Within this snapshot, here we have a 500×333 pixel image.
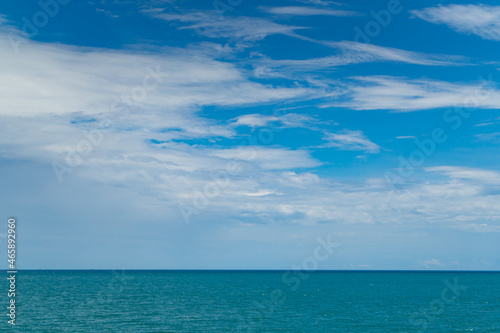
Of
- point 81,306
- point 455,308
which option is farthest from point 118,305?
point 455,308

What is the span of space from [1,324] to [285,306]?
50747 millimetres

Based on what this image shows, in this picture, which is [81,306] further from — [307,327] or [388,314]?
[388,314]

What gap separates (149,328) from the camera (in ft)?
213

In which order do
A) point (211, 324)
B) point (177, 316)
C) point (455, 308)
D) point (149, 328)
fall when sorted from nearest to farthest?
point (149, 328)
point (211, 324)
point (177, 316)
point (455, 308)

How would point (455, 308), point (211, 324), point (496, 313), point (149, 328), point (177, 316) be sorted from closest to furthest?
point (149, 328)
point (211, 324)
point (177, 316)
point (496, 313)
point (455, 308)

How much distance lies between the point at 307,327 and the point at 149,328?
2275cm

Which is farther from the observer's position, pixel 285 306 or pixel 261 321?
pixel 285 306

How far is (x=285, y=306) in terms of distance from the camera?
9244cm

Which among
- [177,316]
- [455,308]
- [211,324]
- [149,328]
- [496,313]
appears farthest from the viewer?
[455,308]

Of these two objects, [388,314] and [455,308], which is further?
[455,308]

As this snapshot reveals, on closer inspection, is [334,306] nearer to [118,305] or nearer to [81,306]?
[118,305]

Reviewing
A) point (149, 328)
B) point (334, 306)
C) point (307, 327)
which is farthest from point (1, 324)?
point (334, 306)

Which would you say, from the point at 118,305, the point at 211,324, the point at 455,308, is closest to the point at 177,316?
the point at 211,324

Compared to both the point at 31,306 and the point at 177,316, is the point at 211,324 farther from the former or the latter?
the point at 31,306
